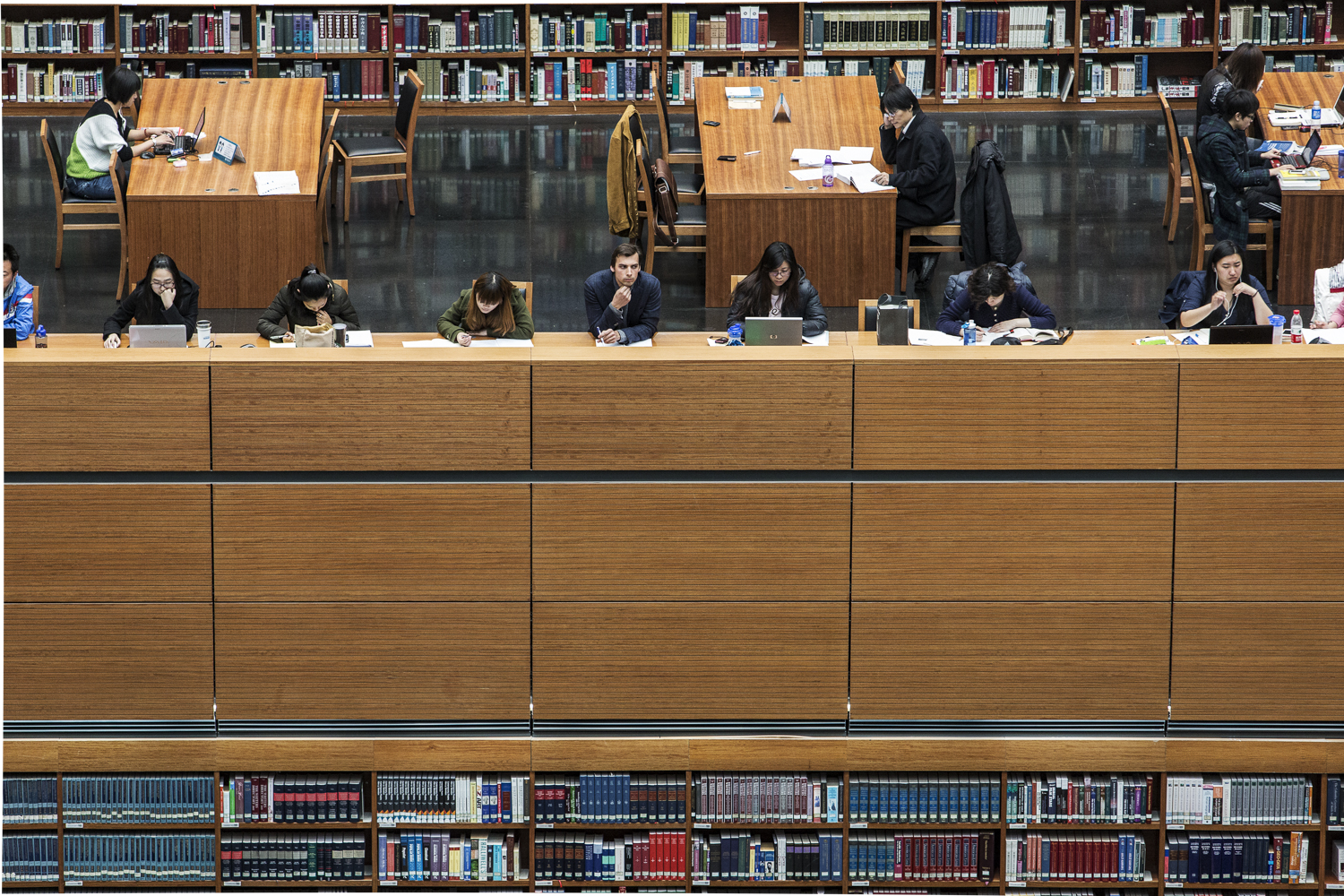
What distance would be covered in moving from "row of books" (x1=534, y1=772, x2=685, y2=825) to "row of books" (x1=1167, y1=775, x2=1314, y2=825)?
1.50 m

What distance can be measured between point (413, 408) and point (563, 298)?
3.53 meters

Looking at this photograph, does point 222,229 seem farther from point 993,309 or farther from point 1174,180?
point 1174,180

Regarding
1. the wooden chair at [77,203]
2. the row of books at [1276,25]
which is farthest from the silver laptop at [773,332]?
the row of books at [1276,25]

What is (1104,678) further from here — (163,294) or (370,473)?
(163,294)

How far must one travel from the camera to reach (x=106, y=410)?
15.4ft

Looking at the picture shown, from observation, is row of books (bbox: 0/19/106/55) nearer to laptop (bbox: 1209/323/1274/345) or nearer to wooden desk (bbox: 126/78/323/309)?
wooden desk (bbox: 126/78/323/309)

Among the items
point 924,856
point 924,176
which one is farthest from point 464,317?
point 924,176

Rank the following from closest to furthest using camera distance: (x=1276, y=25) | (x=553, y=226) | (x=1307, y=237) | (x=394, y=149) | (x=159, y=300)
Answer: (x=159, y=300), (x=1307, y=237), (x=553, y=226), (x=394, y=149), (x=1276, y=25)

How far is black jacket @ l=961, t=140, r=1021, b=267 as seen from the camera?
786 cm

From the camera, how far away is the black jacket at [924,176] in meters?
8.25

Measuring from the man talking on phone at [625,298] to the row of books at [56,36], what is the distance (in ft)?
21.9

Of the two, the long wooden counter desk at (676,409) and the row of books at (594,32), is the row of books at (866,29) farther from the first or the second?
the long wooden counter desk at (676,409)

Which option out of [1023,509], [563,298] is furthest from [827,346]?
[563,298]

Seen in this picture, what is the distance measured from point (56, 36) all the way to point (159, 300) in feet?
19.9
